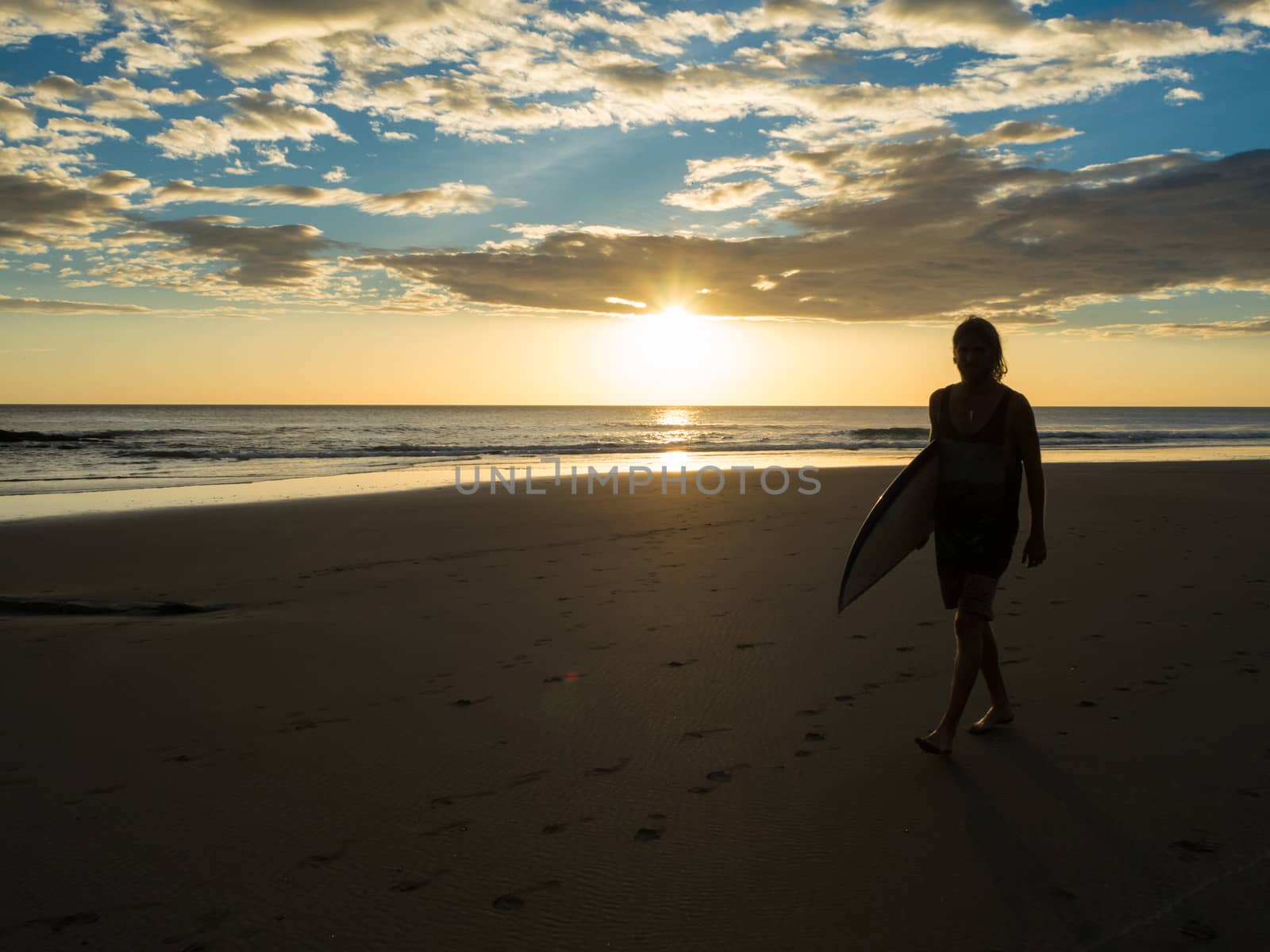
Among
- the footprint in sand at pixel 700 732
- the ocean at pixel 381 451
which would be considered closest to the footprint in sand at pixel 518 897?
the footprint in sand at pixel 700 732

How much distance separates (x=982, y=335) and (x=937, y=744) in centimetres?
173

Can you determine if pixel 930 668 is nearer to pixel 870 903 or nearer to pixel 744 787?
pixel 744 787

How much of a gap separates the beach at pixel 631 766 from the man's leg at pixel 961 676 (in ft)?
0.37

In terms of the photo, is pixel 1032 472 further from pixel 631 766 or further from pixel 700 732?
pixel 631 766

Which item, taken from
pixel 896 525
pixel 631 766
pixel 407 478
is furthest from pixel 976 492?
pixel 407 478

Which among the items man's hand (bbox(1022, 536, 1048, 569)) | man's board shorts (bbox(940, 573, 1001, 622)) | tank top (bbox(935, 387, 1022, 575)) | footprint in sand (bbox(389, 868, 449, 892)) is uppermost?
tank top (bbox(935, 387, 1022, 575))

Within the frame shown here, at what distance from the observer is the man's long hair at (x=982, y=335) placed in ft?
12.2

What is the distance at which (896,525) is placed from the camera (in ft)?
13.5

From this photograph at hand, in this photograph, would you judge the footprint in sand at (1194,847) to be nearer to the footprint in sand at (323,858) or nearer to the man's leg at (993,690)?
the man's leg at (993,690)

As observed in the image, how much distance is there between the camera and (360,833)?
3.01 meters

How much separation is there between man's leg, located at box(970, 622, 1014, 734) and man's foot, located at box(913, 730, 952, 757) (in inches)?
13.3

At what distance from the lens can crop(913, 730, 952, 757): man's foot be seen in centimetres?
360

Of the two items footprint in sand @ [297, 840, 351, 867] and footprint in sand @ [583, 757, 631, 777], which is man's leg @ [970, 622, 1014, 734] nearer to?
footprint in sand @ [583, 757, 631, 777]

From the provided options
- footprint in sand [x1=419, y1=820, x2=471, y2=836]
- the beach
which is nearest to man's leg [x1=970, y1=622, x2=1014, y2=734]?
the beach
